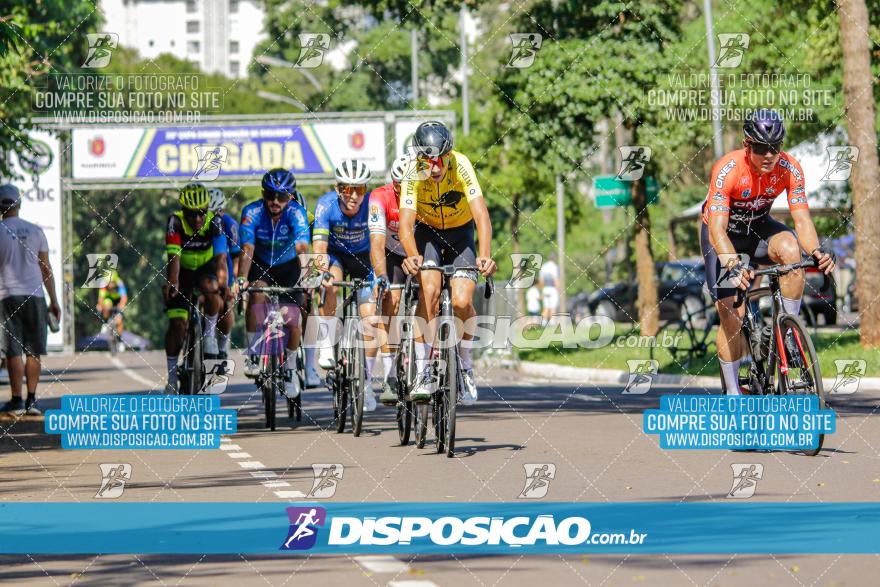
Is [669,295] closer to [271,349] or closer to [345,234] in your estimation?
[345,234]

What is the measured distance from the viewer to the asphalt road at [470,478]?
6836 mm

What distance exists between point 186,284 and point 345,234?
161 centimetres

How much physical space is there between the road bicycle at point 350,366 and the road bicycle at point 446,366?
168cm

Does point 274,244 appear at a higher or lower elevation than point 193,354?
higher

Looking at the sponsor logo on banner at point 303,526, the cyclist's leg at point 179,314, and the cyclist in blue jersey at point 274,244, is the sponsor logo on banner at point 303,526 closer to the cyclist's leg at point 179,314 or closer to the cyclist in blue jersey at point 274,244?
the cyclist in blue jersey at point 274,244

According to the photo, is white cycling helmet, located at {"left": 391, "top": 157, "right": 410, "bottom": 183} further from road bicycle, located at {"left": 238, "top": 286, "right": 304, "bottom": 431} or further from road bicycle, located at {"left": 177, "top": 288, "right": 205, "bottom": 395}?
road bicycle, located at {"left": 177, "top": 288, "right": 205, "bottom": 395}

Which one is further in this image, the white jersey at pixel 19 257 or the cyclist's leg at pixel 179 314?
the white jersey at pixel 19 257

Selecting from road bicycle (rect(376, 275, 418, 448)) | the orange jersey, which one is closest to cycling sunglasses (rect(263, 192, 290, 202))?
road bicycle (rect(376, 275, 418, 448))

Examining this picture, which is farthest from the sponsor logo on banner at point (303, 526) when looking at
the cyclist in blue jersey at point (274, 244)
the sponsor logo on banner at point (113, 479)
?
the cyclist in blue jersey at point (274, 244)

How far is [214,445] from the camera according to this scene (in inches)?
509

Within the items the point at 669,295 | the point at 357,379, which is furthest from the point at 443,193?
the point at 669,295

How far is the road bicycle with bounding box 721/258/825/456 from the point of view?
10547mm

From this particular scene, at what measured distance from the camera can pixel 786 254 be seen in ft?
37.2

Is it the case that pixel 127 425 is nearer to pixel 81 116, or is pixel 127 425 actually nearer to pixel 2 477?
pixel 2 477
